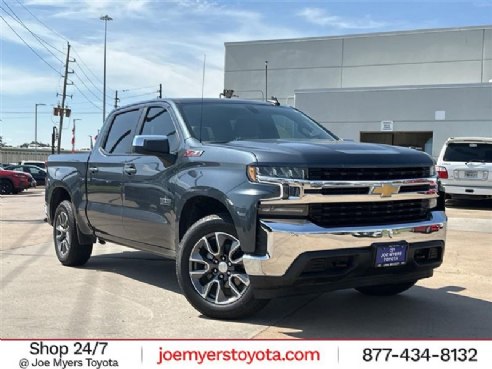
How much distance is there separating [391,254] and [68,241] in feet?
14.5

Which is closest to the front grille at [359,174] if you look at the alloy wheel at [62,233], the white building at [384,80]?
the alloy wheel at [62,233]

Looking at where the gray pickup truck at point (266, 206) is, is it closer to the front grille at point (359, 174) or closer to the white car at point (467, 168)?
the front grille at point (359, 174)

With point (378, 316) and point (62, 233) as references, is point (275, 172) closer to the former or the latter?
point (378, 316)

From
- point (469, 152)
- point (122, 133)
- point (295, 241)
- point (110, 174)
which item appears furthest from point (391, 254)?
point (469, 152)

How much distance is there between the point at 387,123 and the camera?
27.2 m

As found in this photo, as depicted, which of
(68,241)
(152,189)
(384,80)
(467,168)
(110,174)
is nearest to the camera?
(152,189)

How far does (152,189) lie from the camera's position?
556 centimetres

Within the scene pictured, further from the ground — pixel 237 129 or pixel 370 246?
pixel 237 129

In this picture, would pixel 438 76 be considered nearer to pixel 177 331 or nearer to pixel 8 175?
pixel 8 175

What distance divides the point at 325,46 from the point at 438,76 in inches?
266

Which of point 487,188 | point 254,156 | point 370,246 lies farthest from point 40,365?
point 487,188

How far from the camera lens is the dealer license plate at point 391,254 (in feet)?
14.5

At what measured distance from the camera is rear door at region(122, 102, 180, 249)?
536 centimetres

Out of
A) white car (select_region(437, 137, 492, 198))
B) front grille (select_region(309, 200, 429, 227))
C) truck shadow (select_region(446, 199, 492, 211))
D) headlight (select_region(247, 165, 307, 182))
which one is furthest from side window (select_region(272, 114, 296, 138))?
truck shadow (select_region(446, 199, 492, 211))
